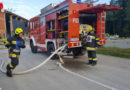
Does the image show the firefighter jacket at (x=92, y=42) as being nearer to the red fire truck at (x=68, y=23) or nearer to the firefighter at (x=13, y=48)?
the red fire truck at (x=68, y=23)

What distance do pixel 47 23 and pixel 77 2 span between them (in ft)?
8.98

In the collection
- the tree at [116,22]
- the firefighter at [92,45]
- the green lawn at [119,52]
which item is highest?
the tree at [116,22]

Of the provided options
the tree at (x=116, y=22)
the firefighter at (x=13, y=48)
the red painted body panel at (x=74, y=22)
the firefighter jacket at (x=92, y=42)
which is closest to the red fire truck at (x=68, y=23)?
the red painted body panel at (x=74, y=22)

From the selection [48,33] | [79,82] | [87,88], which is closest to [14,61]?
[79,82]

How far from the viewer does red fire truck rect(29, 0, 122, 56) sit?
6.74m

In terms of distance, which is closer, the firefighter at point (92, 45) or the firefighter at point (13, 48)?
the firefighter at point (13, 48)

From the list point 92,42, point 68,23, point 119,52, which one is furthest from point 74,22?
point 119,52

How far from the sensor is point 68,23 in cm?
670

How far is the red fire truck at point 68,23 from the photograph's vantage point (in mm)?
6742

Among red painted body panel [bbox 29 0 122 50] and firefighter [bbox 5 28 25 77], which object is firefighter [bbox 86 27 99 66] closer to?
red painted body panel [bbox 29 0 122 50]

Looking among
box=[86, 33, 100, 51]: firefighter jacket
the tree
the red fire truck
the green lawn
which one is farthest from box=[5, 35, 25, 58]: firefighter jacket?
the tree

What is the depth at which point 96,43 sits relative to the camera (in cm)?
672

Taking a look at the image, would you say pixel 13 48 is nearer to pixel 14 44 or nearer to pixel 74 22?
pixel 14 44

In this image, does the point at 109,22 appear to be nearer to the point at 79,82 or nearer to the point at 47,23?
the point at 47,23
